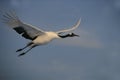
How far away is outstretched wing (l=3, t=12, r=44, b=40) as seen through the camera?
3.62m

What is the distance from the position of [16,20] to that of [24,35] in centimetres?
29

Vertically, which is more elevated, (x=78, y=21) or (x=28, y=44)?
(x=78, y=21)

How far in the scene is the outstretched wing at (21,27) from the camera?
11.9 ft

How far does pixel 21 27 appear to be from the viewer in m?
3.75

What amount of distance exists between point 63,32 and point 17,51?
0.47m

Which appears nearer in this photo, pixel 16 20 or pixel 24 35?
pixel 16 20

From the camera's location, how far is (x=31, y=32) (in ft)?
12.5

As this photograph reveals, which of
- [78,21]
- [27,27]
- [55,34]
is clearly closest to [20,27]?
[27,27]

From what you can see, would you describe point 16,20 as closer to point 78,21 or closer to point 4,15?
point 4,15

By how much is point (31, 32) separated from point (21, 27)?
0.12 metres

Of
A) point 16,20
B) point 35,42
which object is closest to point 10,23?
point 16,20

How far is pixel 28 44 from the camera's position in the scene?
3.92 metres

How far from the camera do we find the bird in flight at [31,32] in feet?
11.9

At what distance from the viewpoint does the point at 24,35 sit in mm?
3889
